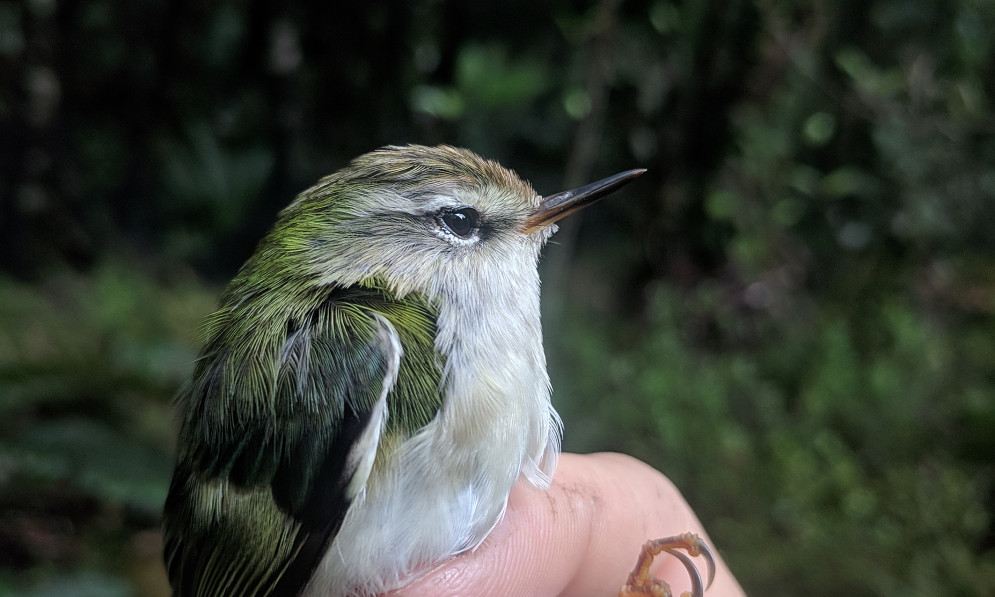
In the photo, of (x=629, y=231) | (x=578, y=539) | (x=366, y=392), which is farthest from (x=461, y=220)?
(x=629, y=231)

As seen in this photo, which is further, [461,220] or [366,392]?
[461,220]

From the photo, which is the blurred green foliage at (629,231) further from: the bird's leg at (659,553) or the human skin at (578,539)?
the bird's leg at (659,553)

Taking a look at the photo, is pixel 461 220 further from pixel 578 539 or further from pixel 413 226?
pixel 578 539

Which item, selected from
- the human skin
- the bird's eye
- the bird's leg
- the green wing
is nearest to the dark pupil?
the bird's eye

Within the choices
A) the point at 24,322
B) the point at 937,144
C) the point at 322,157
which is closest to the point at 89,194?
the point at 24,322

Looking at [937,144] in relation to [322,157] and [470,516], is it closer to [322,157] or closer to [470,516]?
[470,516]

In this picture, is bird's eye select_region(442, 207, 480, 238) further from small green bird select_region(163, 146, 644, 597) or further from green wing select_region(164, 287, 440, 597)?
green wing select_region(164, 287, 440, 597)
